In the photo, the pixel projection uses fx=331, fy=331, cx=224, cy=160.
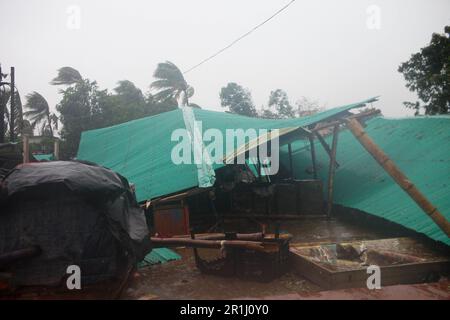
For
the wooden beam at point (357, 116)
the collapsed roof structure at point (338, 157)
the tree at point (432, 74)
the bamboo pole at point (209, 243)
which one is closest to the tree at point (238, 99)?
the tree at point (432, 74)

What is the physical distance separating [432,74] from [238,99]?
1437 cm

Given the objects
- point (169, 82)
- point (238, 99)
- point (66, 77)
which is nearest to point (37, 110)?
point (66, 77)

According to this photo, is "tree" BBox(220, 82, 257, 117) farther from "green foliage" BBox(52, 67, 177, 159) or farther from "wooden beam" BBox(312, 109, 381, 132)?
"wooden beam" BBox(312, 109, 381, 132)

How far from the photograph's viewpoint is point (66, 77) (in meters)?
21.5

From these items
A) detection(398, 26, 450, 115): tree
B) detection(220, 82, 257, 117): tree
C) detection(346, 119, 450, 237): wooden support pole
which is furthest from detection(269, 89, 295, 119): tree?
detection(346, 119, 450, 237): wooden support pole

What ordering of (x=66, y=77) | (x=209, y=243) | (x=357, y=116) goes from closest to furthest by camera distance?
1. (x=209, y=243)
2. (x=357, y=116)
3. (x=66, y=77)

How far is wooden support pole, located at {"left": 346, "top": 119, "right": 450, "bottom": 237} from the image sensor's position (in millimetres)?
4773

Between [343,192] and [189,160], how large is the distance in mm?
4000

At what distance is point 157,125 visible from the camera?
1025cm

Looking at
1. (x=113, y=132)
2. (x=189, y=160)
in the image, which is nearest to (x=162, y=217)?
(x=189, y=160)

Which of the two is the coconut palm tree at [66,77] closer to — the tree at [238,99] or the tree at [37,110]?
the tree at [37,110]

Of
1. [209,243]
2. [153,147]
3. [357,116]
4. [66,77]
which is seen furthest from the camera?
[66,77]

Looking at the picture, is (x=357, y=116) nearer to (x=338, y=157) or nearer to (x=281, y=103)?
(x=338, y=157)
